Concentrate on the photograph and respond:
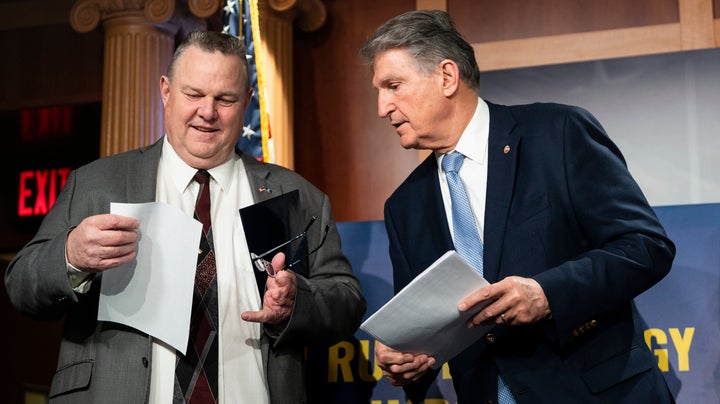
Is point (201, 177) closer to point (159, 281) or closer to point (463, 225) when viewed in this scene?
point (159, 281)

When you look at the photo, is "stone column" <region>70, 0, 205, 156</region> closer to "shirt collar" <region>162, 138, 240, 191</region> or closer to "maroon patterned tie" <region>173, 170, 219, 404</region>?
"shirt collar" <region>162, 138, 240, 191</region>

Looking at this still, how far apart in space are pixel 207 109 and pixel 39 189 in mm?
3928

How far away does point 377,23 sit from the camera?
176 inches

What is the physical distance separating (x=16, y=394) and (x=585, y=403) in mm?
4715

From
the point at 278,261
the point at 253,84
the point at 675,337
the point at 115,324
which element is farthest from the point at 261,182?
the point at 253,84

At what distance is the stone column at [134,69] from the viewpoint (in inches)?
171

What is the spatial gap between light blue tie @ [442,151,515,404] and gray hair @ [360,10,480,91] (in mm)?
260

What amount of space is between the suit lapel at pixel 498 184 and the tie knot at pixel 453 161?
0.09 m

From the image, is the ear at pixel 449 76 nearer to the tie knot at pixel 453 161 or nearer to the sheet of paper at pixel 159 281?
the tie knot at pixel 453 161

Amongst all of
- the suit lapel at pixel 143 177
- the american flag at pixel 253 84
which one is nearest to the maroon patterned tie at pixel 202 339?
the suit lapel at pixel 143 177

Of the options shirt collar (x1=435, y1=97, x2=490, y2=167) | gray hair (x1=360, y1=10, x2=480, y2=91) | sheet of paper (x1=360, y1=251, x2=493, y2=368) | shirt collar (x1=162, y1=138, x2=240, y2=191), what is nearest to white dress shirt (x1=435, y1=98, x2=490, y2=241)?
shirt collar (x1=435, y1=97, x2=490, y2=167)

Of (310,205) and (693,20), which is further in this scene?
(693,20)

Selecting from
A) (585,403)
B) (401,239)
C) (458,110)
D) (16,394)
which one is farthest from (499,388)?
(16,394)

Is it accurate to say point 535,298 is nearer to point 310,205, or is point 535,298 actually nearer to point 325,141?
point 310,205
